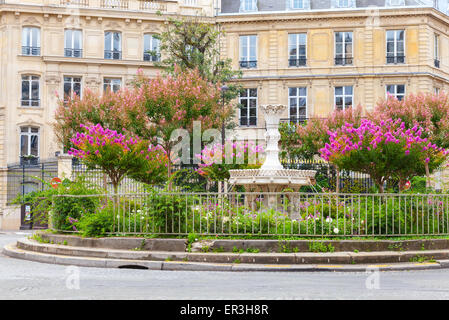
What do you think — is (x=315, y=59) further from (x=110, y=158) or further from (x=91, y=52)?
(x=110, y=158)

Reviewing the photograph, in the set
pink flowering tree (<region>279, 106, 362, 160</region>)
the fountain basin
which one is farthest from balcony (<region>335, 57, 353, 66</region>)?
the fountain basin

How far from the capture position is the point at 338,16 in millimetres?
37781

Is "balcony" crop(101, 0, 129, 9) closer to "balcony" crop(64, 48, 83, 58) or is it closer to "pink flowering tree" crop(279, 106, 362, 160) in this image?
"balcony" crop(64, 48, 83, 58)

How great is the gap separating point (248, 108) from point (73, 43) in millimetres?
10743

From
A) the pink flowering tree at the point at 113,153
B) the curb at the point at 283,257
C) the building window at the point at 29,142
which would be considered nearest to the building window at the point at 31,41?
the building window at the point at 29,142

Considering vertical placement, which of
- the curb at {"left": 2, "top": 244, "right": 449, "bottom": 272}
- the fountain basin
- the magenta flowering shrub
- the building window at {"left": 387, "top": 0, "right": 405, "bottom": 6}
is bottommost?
the curb at {"left": 2, "top": 244, "right": 449, "bottom": 272}

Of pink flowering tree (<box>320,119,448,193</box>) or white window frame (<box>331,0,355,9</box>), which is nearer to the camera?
pink flowering tree (<box>320,119,448,193</box>)

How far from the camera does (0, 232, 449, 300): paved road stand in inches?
310

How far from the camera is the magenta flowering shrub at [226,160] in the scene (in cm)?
2133

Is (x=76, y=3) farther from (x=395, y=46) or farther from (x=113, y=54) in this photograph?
(x=395, y=46)

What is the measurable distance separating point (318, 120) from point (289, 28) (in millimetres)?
10411

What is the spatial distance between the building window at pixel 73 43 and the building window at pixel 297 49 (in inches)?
473

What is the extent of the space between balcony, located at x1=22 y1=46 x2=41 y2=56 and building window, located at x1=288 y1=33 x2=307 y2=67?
563 inches

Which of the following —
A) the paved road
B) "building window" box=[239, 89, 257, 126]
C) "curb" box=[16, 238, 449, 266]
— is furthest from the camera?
"building window" box=[239, 89, 257, 126]
